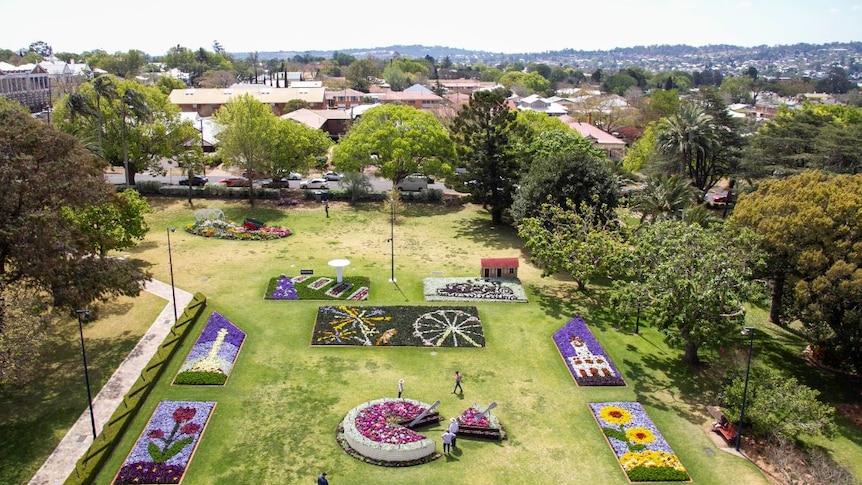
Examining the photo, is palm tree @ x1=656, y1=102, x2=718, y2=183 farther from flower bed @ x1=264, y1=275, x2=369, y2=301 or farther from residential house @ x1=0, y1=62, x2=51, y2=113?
residential house @ x1=0, y1=62, x2=51, y2=113

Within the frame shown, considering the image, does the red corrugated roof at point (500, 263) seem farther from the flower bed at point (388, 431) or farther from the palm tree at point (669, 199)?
the flower bed at point (388, 431)

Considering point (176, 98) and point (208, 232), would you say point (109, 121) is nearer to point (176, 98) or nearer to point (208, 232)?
point (208, 232)

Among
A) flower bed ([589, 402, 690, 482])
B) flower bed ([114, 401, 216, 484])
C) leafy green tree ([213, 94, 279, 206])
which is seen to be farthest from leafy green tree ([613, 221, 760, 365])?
leafy green tree ([213, 94, 279, 206])

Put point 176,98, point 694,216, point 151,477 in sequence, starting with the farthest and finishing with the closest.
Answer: point 176,98, point 694,216, point 151,477

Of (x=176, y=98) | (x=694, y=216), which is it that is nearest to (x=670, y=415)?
(x=694, y=216)

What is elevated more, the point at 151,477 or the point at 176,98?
the point at 176,98

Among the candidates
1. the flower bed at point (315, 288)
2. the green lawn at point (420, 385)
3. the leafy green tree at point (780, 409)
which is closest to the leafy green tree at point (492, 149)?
the green lawn at point (420, 385)
